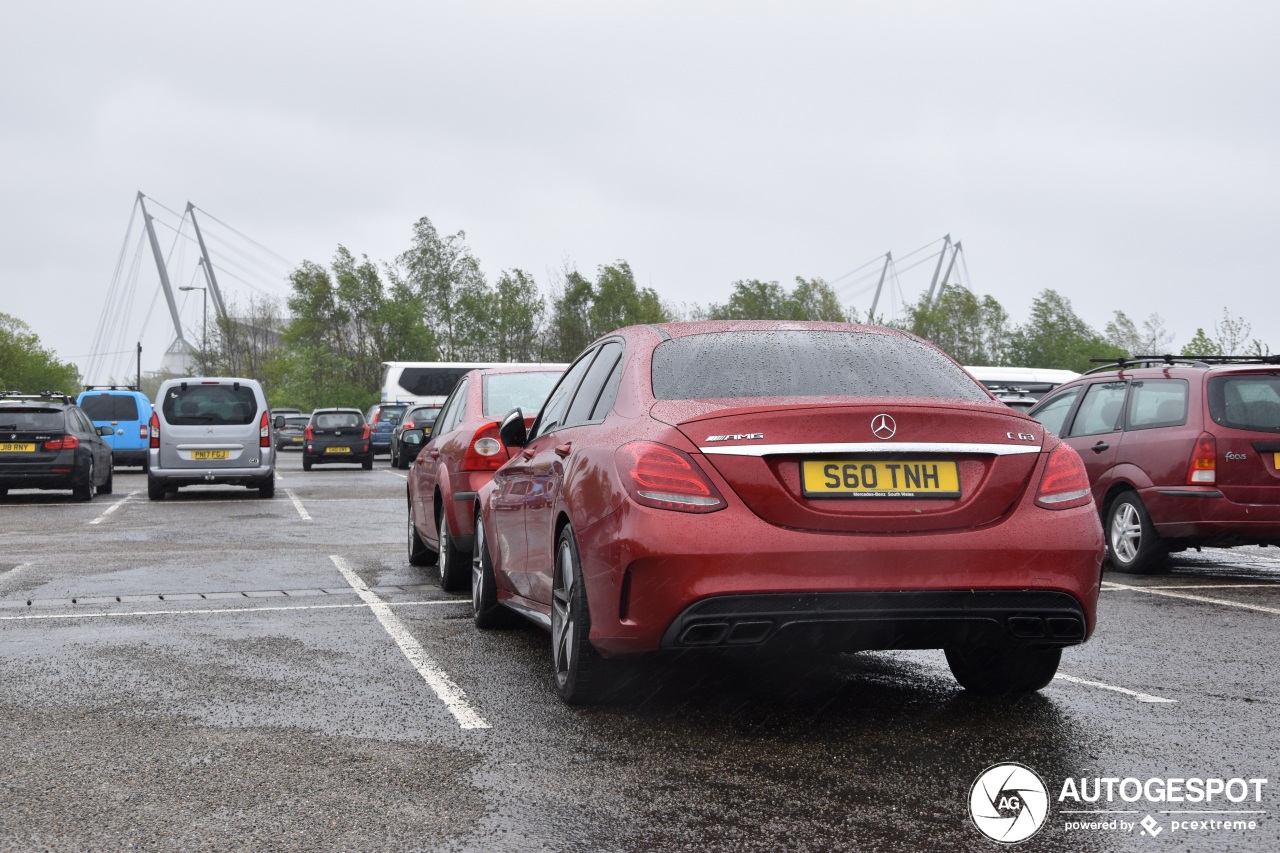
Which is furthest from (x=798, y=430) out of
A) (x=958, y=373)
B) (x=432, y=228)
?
(x=432, y=228)

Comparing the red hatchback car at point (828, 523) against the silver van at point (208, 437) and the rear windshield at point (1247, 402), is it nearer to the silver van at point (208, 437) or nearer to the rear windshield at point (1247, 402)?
the rear windshield at point (1247, 402)

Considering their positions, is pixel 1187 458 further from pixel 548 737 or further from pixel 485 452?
pixel 548 737

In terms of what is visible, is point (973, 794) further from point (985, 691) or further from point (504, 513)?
point (504, 513)

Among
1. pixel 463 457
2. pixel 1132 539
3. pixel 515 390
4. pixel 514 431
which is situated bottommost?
pixel 1132 539

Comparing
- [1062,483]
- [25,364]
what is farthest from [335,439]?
[25,364]

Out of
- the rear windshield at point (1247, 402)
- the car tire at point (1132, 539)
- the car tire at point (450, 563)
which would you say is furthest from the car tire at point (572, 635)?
the rear windshield at point (1247, 402)

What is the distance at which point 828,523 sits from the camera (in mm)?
4875

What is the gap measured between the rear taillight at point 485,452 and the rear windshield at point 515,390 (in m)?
0.65

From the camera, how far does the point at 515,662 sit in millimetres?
6793

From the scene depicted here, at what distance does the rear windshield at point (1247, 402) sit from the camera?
1028 centimetres

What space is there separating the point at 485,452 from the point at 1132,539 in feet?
17.0

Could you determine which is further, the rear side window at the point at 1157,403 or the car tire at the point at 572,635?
the rear side window at the point at 1157,403

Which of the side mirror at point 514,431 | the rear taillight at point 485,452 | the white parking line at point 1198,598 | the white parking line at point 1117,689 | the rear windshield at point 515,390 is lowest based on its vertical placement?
the white parking line at point 1198,598

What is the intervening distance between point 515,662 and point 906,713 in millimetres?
2033
